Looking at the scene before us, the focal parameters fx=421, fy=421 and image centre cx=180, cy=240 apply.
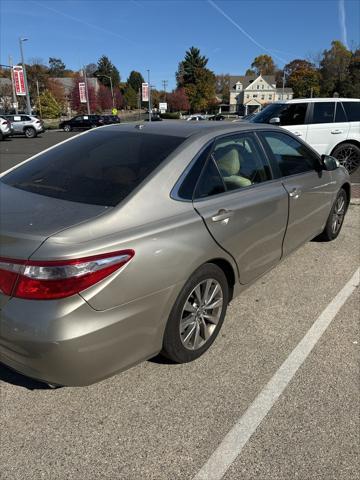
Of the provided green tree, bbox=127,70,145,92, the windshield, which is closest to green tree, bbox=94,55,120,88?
green tree, bbox=127,70,145,92

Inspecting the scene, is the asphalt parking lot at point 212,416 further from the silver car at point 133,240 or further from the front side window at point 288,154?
the front side window at point 288,154

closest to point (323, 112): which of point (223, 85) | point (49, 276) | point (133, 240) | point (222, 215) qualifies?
point (222, 215)

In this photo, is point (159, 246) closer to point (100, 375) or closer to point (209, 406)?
point (100, 375)

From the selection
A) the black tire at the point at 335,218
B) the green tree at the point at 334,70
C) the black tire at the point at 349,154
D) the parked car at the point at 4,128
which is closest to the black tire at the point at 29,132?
the parked car at the point at 4,128

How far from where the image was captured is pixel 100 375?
2.21 metres

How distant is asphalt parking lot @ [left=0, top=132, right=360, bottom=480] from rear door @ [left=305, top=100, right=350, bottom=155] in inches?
267

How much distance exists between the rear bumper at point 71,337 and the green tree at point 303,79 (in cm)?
10638

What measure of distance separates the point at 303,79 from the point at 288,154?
376 ft

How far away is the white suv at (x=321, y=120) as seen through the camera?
9.23 m

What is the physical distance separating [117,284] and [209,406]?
985 mm

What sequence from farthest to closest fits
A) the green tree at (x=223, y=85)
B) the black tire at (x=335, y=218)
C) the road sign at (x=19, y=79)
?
the green tree at (x=223, y=85) < the road sign at (x=19, y=79) < the black tire at (x=335, y=218)

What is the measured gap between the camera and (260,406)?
250 cm

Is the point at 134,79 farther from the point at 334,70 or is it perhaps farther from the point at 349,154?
the point at 349,154

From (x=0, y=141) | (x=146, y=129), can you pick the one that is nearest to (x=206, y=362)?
(x=146, y=129)
